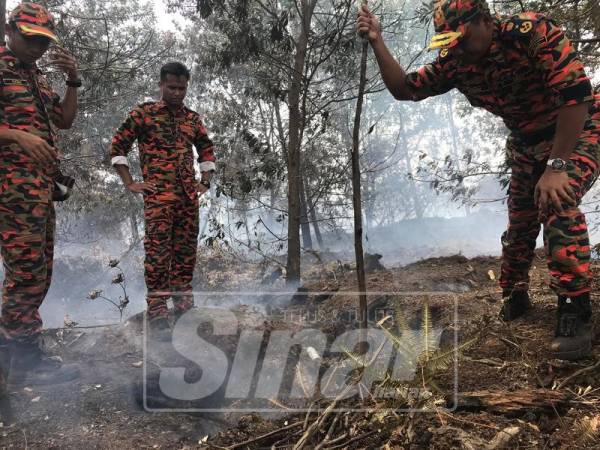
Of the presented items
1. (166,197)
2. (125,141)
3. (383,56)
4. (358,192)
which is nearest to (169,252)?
(166,197)

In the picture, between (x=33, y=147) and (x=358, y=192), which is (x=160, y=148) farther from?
(x=358, y=192)

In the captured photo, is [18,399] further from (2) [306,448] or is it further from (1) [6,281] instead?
(2) [306,448]

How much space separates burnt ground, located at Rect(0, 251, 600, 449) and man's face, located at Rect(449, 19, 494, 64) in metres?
1.26

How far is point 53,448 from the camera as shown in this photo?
1.94 metres

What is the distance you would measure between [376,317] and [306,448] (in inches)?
90.3

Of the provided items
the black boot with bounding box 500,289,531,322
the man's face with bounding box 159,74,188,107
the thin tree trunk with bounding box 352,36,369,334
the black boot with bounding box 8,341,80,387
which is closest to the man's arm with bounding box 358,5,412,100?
the thin tree trunk with bounding box 352,36,369,334

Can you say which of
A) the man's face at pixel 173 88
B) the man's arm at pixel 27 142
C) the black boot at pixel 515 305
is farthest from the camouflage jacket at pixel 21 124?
the black boot at pixel 515 305

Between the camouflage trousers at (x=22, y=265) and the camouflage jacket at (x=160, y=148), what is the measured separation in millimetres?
901

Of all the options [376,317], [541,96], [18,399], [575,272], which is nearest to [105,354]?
[18,399]

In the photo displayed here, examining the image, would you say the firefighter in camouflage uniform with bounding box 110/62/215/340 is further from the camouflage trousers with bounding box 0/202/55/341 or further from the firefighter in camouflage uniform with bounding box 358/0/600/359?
the firefighter in camouflage uniform with bounding box 358/0/600/359

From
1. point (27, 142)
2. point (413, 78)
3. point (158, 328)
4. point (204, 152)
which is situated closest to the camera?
point (413, 78)

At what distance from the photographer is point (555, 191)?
1924mm

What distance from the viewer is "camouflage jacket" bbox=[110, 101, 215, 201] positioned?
351cm

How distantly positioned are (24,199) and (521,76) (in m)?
2.92
